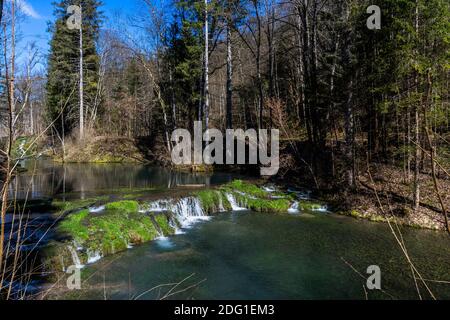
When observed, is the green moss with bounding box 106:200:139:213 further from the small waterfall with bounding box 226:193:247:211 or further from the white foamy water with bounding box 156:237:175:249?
the small waterfall with bounding box 226:193:247:211

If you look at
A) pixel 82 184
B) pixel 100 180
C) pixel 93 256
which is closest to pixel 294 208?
pixel 93 256

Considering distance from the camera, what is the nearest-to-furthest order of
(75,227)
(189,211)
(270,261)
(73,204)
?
(270,261) < (75,227) < (73,204) < (189,211)

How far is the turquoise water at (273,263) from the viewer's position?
280 inches

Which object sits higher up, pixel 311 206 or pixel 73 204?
pixel 73 204

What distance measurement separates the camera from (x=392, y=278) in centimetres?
774

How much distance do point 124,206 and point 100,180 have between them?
804 centimetres

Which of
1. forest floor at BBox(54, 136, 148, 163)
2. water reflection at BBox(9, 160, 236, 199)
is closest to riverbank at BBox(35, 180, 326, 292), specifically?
water reflection at BBox(9, 160, 236, 199)

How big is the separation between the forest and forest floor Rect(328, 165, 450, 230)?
2.0 inches

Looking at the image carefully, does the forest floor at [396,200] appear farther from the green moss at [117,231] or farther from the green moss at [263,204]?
the green moss at [117,231]

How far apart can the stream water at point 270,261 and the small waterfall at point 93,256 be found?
10.5 inches

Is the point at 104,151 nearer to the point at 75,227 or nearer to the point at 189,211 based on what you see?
the point at 189,211

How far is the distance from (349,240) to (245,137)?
15651 millimetres

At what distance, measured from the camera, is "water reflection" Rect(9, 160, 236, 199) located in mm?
15820

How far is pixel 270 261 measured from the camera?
8727mm
